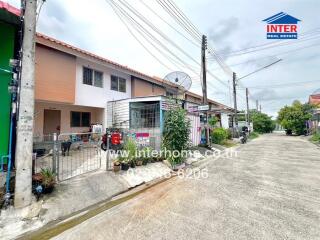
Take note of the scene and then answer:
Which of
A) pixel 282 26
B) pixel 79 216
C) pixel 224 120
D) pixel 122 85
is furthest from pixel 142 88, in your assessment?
pixel 224 120

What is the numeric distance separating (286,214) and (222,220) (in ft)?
4.79

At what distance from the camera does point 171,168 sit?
861 centimetres

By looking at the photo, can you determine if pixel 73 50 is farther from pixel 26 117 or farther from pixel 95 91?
pixel 26 117

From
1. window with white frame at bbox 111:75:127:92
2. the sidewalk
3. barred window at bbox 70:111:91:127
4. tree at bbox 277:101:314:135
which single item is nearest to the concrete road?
the sidewalk

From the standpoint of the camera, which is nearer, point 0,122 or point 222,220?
point 222,220

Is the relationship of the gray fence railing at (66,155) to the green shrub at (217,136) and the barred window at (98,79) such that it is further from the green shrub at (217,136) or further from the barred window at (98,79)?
the green shrub at (217,136)

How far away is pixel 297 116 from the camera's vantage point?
31.4 metres

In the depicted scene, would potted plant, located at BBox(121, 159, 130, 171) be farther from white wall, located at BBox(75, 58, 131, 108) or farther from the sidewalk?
white wall, located at BBox(75, 58, 131, 108)

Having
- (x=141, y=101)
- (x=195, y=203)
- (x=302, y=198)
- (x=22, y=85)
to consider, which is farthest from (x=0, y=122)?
(x=302, y=198)

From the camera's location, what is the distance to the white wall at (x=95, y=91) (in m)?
10.9

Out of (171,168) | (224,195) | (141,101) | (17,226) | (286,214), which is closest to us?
(17,226)

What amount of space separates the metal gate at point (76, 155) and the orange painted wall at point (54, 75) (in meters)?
2.14

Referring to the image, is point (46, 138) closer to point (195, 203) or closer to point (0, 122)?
point (0, 122)

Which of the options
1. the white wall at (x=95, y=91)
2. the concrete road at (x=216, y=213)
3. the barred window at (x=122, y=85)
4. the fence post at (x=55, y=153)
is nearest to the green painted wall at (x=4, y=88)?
the fence post at (x=55, y=153)
